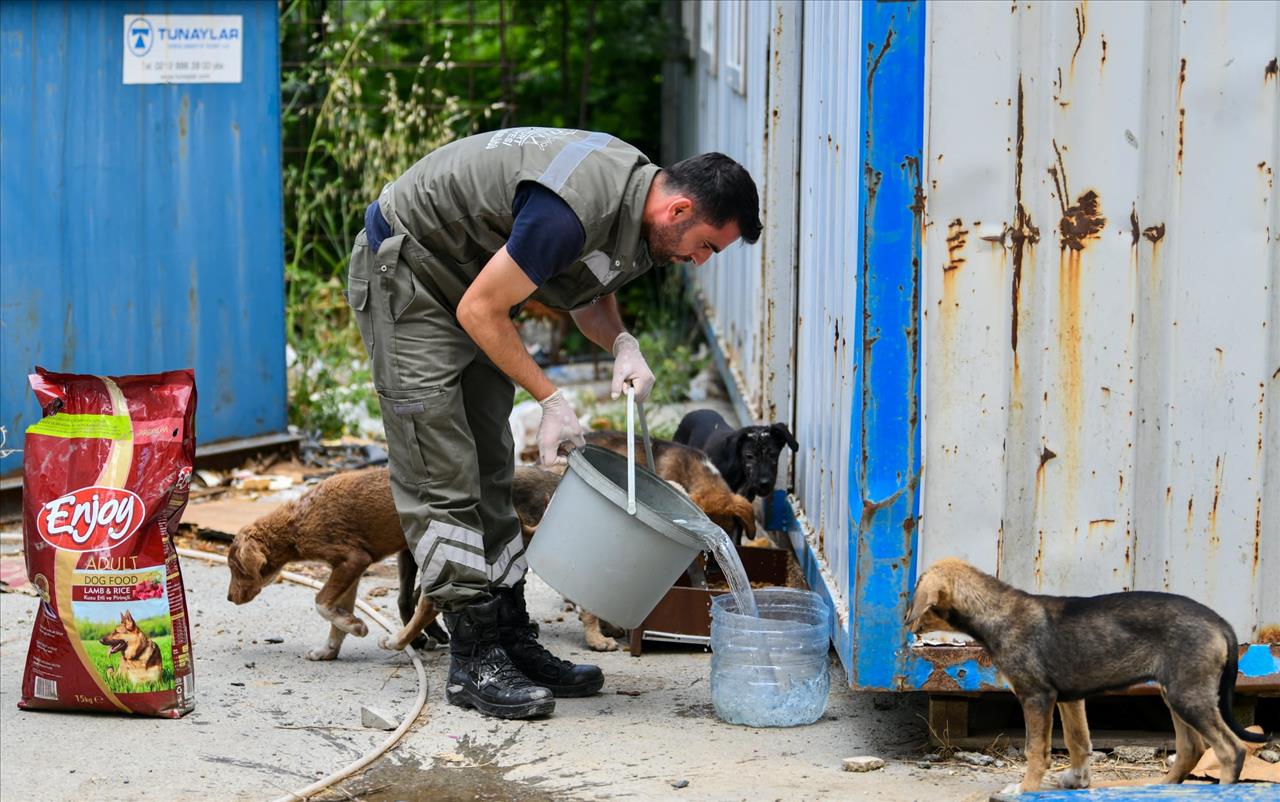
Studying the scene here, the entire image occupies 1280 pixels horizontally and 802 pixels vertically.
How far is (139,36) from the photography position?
7.73m

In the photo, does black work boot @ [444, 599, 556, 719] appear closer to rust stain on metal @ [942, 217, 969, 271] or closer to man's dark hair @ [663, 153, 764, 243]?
man's dark hair @ [663, 153, 764, 243]

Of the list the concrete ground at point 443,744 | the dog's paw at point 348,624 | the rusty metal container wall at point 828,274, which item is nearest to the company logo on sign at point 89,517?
the concrete ground at point 443,744

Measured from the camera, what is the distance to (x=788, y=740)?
4926mm

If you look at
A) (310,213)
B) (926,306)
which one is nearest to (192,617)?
(926,306)

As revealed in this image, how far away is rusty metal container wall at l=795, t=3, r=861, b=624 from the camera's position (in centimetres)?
473

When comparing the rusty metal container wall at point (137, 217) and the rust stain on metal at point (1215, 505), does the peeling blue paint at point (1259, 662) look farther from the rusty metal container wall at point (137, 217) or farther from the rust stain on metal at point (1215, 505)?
the rusty metal container wall at point (137, 217)

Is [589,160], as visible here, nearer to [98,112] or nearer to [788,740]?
[788,740]

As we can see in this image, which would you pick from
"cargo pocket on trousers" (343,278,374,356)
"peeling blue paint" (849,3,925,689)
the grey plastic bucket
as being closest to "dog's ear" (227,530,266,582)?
"cargo pocket on trousers" (343,278,374,356)

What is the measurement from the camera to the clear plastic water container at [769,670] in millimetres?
4969

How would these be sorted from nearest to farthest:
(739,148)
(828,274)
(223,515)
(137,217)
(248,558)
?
(828,274)
(248,558)
(223,515)
(137,217)
(739,148)

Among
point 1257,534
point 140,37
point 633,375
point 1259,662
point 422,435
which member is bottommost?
point 1259,662

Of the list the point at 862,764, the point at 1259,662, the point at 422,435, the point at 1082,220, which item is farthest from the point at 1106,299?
the point at 422,435

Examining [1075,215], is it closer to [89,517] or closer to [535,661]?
[535,661]

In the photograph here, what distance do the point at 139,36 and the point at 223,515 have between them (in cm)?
242
